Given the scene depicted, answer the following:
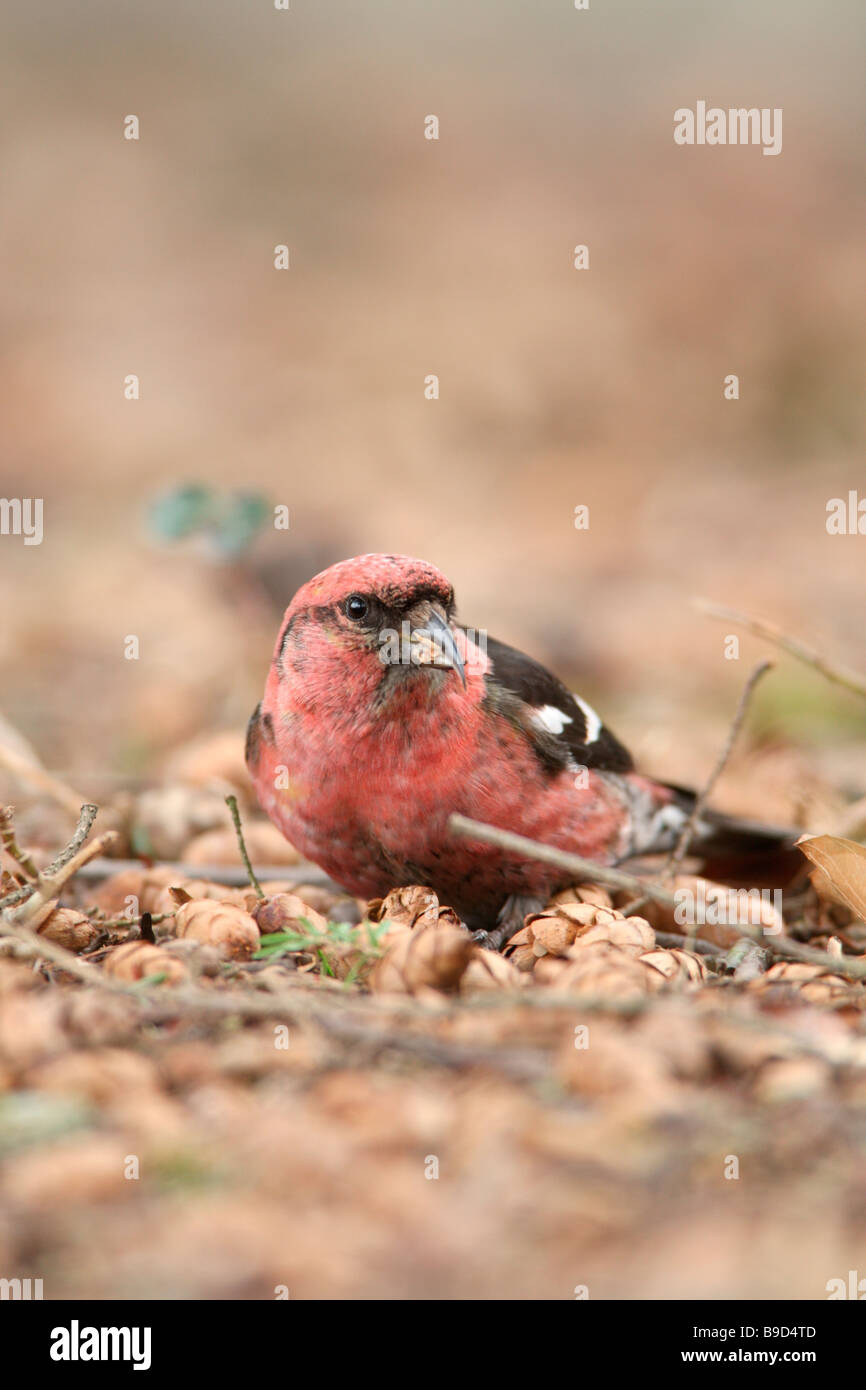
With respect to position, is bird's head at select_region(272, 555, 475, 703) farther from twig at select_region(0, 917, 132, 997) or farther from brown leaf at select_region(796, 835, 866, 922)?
twig at select_region(0, 917, 132, 997)

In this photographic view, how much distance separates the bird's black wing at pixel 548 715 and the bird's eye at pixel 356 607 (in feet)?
1.31

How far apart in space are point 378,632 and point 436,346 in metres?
8.00

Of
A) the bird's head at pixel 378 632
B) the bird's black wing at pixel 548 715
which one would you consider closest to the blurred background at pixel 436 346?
the bird's black wing at pixel 548 715

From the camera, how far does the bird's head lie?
3.16 metres

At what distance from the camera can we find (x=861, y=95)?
13.1 meters

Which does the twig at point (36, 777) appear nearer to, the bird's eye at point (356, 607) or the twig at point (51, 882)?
the twig at point (51, 882)

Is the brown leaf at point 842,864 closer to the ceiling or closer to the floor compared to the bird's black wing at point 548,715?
closer to the floor

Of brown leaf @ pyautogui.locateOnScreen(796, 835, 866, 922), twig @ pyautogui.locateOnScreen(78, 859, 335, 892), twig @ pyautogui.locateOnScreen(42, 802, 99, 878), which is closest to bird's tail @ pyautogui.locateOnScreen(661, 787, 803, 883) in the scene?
brown leaf @ pyautogui.locateOnScreen(796, 835, 866, 922)

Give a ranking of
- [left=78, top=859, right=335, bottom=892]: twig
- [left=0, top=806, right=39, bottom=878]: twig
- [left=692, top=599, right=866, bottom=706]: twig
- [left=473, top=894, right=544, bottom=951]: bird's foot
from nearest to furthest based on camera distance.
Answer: [left=0, top=806, right=39, bottom=878]: twig < [left=473, top=894, right=544, bottom=951]: bird's foot < [left=692, top=599, right=866, bottom=706]: twig < [left=78, top=859, right=335, bottom=892]: twig

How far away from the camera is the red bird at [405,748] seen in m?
3.19
